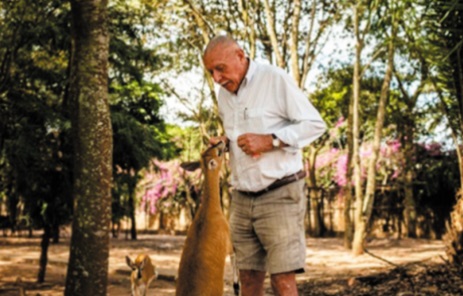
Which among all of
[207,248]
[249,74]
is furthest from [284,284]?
[249,74]

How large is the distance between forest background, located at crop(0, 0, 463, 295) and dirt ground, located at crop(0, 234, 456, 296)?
1114mm

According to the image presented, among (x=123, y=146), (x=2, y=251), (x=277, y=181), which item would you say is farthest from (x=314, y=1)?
(x=2, y=251)

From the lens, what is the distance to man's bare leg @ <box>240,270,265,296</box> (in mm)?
3980

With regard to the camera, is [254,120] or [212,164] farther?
[254,120]

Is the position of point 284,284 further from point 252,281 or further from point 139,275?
point 139,275

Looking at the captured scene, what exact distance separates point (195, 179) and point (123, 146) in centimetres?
1506

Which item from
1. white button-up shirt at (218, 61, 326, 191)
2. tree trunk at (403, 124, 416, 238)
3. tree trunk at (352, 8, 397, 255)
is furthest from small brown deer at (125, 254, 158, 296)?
tree trunk at (403, 124, 416, 238)

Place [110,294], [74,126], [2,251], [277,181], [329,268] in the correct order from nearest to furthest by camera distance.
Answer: [277,181]
[74,126]
[110,294]
[329,268]
[2,251]

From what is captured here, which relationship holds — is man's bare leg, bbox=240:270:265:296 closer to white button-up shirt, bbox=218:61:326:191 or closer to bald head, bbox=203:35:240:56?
white button-up shirt, bbox=218:61:326:191

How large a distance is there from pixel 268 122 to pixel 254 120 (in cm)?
9

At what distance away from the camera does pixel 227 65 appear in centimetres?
383

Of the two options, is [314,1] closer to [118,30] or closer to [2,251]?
[118,30]

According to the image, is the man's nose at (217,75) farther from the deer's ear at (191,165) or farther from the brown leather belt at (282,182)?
the brown leather belt at (282,182)

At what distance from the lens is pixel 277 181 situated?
3.81 m
